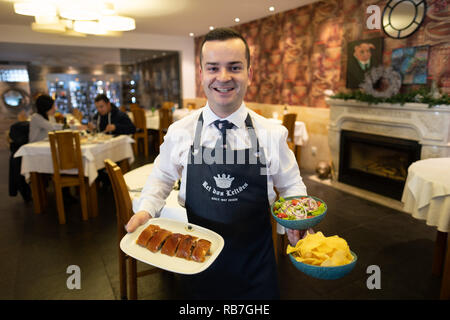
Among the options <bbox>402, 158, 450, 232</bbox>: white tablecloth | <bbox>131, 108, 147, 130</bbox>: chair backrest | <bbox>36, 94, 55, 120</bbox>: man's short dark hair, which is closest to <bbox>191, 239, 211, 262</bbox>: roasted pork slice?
<bbox>402, 158, 450, 232</bbox>: white tablecloth

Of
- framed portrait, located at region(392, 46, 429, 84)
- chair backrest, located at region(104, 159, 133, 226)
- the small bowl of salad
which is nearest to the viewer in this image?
the small bowl of salad

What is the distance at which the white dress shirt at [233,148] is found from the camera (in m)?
1.20

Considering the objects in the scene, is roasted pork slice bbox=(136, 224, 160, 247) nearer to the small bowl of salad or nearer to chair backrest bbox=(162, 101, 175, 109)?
the small bowl of salad

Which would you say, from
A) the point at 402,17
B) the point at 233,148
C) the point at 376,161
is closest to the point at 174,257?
the point at 233,148

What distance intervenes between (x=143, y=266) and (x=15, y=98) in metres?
7.38

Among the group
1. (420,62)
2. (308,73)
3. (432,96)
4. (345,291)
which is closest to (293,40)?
(308,73)

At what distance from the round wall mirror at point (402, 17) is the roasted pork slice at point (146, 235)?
3987mm

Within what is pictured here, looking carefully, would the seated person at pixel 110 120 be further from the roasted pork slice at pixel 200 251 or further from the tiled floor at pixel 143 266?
the roasted pork slice at pixel 200 251

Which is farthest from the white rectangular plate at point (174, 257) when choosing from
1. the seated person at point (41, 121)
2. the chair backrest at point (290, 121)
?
the chair backrest at point (290, 121)

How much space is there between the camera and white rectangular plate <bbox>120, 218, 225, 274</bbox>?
41.3 inches

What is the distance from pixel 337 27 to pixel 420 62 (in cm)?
151

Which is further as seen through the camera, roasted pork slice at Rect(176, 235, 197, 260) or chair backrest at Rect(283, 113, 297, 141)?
chair backrest at Rect(283, 113, 297, 141)

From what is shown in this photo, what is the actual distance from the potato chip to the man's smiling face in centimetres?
52

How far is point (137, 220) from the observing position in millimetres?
1156
